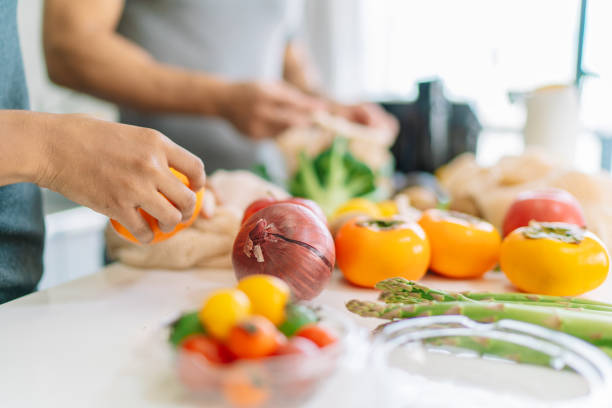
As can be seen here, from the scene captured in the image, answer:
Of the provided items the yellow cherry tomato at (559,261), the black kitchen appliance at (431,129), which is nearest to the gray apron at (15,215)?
the yellow cherry tomato at (559,261)

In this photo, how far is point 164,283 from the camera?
2.43 ft

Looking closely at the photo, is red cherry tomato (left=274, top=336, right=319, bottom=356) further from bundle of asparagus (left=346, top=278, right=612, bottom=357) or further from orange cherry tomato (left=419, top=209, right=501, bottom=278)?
orange cherry tomato (left=419, top=209, right=501, bottom=278)

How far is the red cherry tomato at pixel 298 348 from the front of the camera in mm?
312

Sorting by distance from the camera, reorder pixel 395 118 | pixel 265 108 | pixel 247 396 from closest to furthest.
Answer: pixel 247 396 < pixel 265 108 < pixel 395 118

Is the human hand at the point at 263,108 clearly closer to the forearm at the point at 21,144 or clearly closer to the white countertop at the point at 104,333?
the white countertop at the point at 104,333

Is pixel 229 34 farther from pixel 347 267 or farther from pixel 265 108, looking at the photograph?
pixel 347 267

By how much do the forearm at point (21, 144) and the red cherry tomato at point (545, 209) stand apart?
2.31 ft

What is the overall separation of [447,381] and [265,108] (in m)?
1.02

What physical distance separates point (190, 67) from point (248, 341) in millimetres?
1411

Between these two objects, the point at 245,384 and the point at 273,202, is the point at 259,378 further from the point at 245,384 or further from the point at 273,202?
the point at 273,202

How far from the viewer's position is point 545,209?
76 cm

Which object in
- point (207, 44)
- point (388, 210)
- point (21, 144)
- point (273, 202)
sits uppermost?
point (207, 44)

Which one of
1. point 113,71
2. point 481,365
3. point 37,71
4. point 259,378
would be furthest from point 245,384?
point 37,71

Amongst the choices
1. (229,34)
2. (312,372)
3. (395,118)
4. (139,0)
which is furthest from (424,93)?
(312,372)
